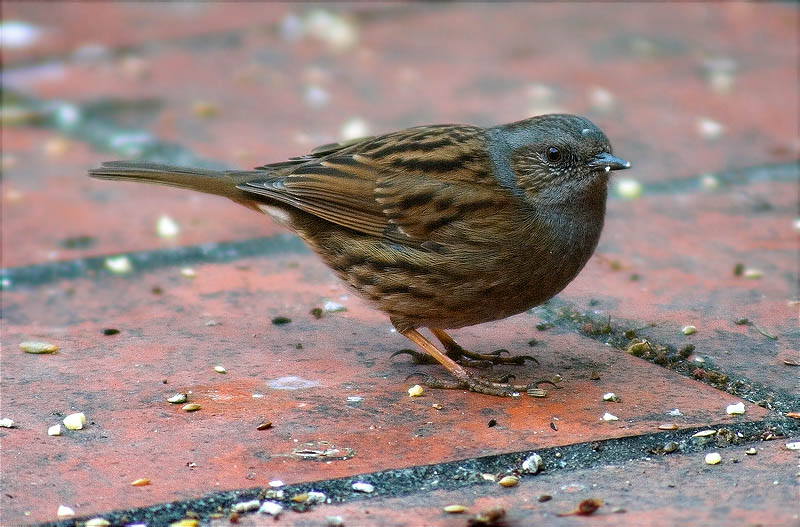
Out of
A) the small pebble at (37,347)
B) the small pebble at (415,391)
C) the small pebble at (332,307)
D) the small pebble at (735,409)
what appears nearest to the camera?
the small pebble at (735,409)

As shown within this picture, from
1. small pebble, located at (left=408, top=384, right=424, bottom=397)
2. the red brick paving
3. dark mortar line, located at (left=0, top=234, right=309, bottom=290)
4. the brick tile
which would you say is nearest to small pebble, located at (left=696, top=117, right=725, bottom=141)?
the red brick paving

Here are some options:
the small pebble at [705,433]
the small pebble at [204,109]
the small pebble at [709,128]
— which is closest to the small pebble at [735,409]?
the small pebble at [705,433]

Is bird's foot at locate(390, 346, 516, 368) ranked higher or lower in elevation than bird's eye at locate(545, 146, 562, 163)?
lower

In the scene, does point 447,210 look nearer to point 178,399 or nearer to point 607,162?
point 607,162

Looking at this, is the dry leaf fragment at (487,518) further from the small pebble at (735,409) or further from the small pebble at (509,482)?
the small pebble at (735,409)

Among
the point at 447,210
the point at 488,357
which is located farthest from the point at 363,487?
the point at 447,210

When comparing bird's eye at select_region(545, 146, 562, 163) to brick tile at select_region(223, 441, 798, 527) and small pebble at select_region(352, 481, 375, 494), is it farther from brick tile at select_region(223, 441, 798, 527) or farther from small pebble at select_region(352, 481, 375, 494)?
small pebble at select_region(352, 481, 375, 494)

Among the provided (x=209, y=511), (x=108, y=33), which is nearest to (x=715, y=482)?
(x=209, y=511)
